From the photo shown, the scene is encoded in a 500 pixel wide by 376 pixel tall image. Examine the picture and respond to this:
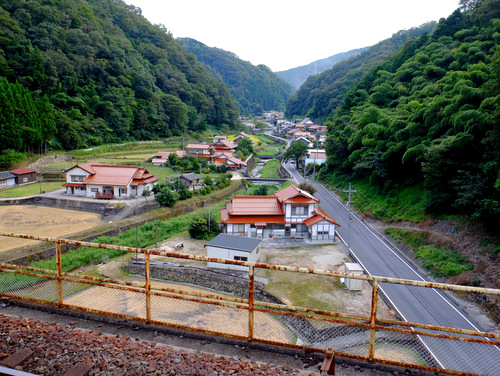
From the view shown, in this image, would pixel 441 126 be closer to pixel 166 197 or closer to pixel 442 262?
pixel 442 262

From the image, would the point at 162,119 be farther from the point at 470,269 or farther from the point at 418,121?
the point at 470,269

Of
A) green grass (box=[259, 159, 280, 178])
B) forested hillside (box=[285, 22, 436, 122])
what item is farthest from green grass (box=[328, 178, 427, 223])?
forested hillside (box=[285, 22, 436, 122])

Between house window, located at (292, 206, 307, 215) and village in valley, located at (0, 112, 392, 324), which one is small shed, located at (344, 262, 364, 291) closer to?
village in valley, located at (0, 112, 392, 324)

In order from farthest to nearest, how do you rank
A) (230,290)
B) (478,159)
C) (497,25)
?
(497,25) → (478,159) → (230,290)

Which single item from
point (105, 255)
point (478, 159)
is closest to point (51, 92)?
point (105, 255)

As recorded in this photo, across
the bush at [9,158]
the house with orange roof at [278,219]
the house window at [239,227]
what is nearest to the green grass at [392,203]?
the house with orange roof at [278,219]

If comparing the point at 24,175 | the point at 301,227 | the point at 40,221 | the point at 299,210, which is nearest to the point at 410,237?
the point at 301,227

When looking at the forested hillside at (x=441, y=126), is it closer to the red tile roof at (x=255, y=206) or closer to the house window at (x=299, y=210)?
the house window at (x=299, y=210)
